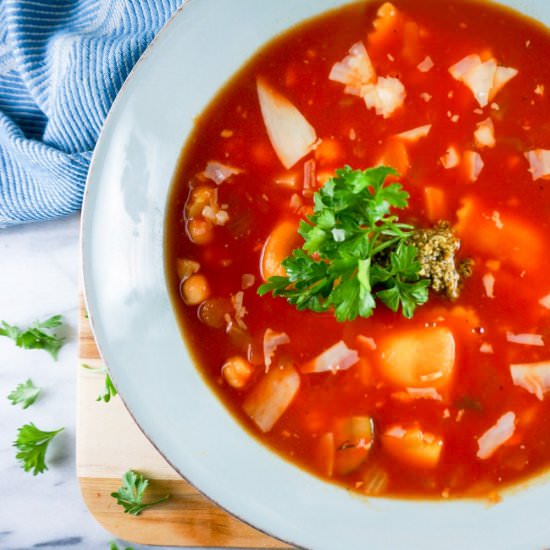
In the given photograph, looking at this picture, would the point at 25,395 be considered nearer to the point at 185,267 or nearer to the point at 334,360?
the point at 185,267

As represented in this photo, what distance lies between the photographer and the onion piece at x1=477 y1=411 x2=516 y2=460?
3473 mm

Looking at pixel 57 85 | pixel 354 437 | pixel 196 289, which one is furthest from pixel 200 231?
pixel 354 437

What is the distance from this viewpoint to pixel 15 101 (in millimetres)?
3938

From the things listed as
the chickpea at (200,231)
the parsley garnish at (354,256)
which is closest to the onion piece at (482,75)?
the parsley garnish at (354,256)

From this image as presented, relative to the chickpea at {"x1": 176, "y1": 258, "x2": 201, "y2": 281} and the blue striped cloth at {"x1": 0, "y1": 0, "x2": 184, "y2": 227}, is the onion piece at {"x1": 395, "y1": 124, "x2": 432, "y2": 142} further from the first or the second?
the blue striped cloth at {"x1": 0, "y1": 0, "x2": 184, "y2": 227}

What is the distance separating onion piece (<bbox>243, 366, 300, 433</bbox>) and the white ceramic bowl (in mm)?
96

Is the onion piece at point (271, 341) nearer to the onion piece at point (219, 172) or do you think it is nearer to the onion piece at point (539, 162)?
the onion piece at point (219, 172)

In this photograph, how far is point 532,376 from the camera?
347 cm

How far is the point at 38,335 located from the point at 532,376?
2.28m

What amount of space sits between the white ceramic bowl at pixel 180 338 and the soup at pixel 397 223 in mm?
103

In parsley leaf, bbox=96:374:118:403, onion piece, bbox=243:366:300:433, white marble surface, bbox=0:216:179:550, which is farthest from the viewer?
white marble surface, bbox=0:216:179:550

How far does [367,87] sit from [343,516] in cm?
184

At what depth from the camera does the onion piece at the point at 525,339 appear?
3453 millimetres

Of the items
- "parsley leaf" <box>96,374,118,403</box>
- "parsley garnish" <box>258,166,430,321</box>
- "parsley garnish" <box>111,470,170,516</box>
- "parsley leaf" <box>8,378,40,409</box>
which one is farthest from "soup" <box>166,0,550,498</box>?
"parsley leaf" <box>8,378,40,409</box>
